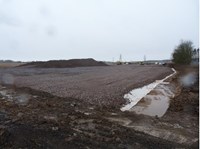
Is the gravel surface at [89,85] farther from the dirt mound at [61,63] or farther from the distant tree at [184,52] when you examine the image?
the distant tree at [184,52]

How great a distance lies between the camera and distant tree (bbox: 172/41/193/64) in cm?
6725

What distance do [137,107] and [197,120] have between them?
3.21 metres

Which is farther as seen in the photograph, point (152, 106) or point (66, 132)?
point (152, 106)

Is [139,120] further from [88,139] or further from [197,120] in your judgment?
[88,139]

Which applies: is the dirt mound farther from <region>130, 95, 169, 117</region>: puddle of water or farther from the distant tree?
<region>130, 95, 169, 117</region>: puddle of water

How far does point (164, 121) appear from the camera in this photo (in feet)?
28.0

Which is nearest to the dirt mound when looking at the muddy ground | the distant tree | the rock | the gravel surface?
the distant tree

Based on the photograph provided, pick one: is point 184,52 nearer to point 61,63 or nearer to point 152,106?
point 61,63

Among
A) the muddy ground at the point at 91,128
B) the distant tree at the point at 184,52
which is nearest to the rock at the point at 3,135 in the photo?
the muddy ground at the point at 91,128

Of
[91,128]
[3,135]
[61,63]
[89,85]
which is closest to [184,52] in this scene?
[61,63]

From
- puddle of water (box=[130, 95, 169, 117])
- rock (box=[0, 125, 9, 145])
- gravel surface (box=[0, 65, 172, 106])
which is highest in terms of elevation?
rock (box=[0, 125, 9, 145])

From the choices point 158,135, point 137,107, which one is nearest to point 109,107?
point 137,107

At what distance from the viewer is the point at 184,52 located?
6762cm

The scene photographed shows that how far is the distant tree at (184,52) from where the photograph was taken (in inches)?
2648
